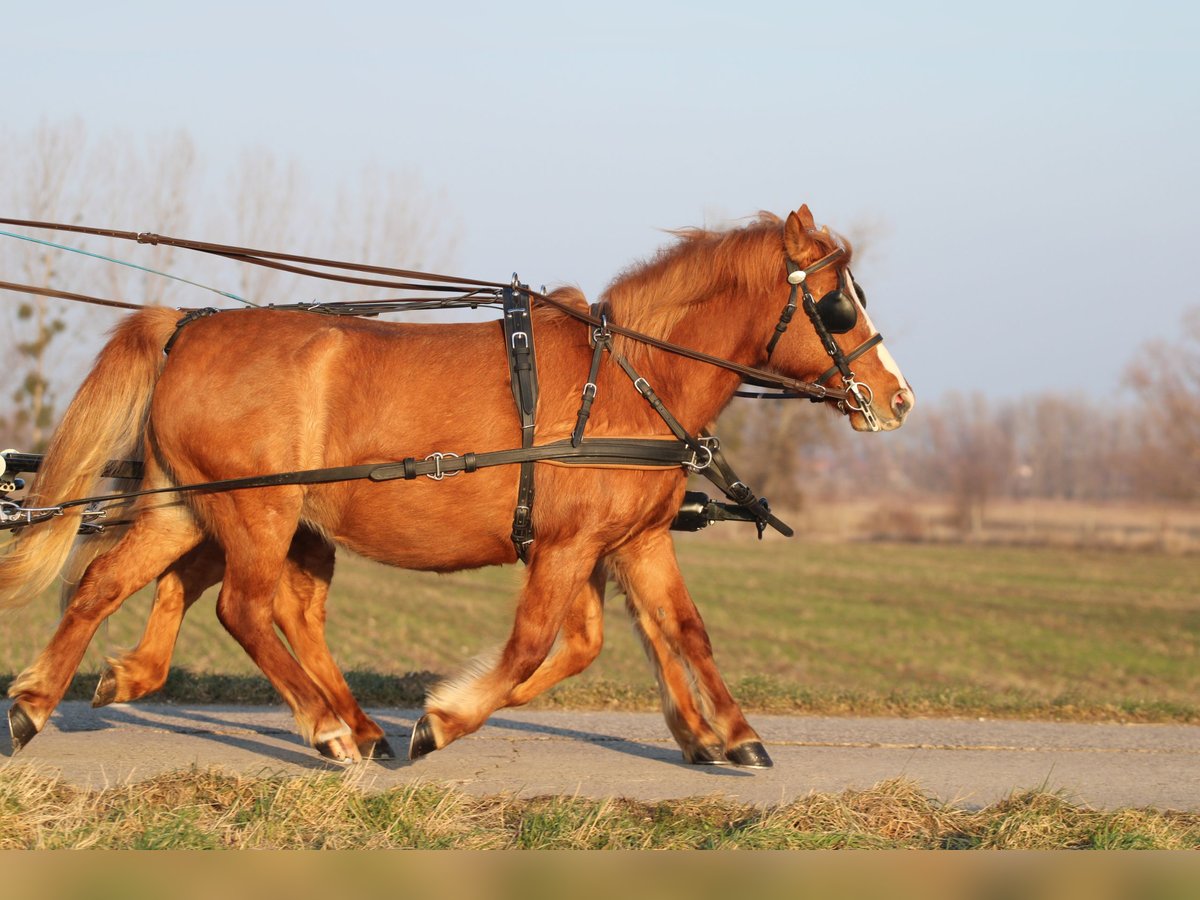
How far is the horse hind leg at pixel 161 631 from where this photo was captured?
5.98 meters

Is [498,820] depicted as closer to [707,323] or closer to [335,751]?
[335,751]

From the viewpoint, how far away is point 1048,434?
4914 inches

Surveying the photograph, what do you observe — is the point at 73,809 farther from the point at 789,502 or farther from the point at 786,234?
the point at 789,502

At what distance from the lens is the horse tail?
6.02 metres

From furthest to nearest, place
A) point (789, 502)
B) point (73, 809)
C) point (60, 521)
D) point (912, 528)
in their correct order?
point (789, 502) → point (912, 528) → point (60, 521) → point (73, 809)

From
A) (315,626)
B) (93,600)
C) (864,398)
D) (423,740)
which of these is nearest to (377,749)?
(315,626)

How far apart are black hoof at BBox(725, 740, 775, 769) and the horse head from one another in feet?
5.09

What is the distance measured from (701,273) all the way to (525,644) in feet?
6.03

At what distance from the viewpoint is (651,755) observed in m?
6.47

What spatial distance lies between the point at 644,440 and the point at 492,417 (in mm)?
662

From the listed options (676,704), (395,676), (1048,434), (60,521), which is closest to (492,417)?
(676,704)

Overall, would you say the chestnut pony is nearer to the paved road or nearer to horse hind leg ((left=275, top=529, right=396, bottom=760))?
horse hind leg ((left=275, top=529, right=396, bottom=760))

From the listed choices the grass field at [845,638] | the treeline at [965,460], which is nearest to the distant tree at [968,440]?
the treeline at [965,460]

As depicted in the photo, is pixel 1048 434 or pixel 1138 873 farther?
pixel 1048 434
